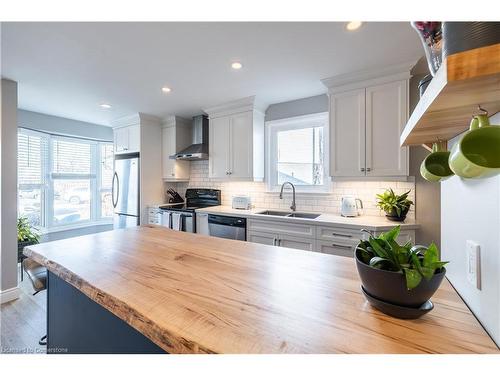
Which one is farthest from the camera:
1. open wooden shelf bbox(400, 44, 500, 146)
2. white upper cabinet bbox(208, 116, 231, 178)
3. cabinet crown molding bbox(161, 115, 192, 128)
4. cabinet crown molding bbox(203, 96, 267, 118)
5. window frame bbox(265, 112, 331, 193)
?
cabinet crown molding bbox(161, 115, 192, 128)

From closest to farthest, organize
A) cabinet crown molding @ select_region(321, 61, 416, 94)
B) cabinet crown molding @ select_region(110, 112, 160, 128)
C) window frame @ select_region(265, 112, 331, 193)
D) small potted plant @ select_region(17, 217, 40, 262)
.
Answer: cabinet crown molding @ select_region(321, 61, 416, 94), window frame @ select_region(265, 112, 331, 193), small potted plant @ select_region(17, 217, 40, 262), cabinet crown molding @ select_region(110, 112, 160, 128)

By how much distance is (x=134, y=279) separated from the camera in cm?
91

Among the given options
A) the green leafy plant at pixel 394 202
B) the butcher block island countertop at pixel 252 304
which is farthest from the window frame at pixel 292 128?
the butcher block island countertop at pixel 252 304

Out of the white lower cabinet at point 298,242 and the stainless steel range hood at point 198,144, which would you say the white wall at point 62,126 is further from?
the white lower cabinet at point 298,242

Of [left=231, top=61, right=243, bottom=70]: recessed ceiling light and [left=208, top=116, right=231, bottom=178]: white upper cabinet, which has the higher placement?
[left=231, top=61, right=243, bottom=70]: recessed ceiling light

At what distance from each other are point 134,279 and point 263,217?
1.93 m

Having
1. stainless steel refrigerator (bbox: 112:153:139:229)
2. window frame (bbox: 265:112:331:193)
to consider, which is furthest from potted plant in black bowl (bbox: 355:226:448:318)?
stainless steel refrigerator (bbox: 112:153:139:229)

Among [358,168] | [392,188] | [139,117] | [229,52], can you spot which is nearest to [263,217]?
[358,168]

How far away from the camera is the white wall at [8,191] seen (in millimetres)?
2430

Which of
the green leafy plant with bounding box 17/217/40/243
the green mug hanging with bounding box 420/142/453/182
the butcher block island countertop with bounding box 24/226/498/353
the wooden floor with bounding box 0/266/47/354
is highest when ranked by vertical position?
the green mug hanging with bounding box 420/142/453/182

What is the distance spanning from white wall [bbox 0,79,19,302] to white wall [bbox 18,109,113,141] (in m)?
1.50

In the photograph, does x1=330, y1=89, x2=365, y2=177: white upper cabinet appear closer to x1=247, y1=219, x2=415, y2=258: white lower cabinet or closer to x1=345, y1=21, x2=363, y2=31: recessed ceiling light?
x1=247, y1=219, x2=415, y2=258: white lower cabinet

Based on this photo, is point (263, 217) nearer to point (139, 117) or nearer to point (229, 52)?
point (229, 52)

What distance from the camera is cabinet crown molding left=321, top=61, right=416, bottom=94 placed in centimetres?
214
